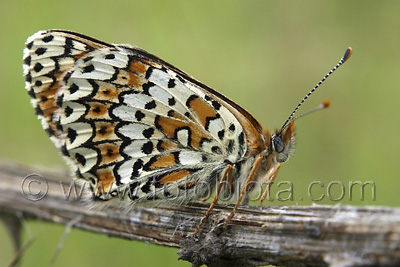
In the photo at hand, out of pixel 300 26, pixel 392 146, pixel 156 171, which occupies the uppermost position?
pixel 300 26

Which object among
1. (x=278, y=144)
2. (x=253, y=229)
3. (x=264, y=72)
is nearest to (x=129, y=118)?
(x=278, y=144)

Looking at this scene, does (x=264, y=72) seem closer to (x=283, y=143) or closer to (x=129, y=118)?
(x=283, y=143)

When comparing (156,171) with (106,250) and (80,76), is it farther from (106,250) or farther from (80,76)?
(106,250)

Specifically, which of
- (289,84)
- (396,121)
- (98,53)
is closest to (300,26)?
(289,84)

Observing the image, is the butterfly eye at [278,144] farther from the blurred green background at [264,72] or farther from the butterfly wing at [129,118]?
the blurred green background at [264,72]

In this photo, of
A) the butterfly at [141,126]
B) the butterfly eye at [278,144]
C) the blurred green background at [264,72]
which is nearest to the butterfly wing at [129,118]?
the butterfly at [141,126]

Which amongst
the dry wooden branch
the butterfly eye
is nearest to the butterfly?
the butterfly eye
